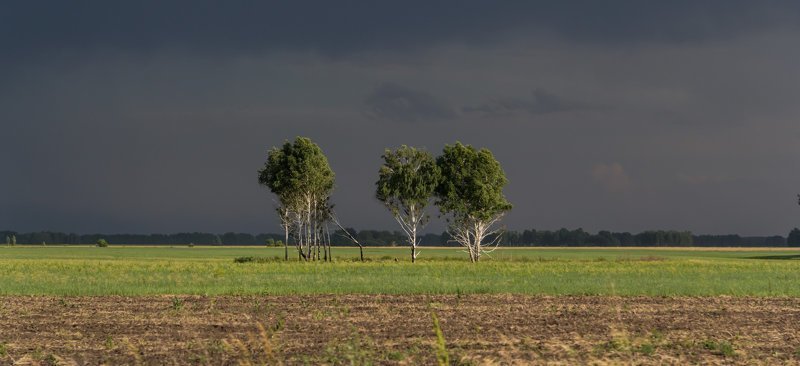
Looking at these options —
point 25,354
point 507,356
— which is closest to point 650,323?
point 507,356

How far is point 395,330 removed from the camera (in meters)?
25.0

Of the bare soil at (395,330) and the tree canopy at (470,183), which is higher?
the tree canopy at (470,183)

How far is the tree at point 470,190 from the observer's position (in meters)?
80.7

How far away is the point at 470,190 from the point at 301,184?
54.2 feet

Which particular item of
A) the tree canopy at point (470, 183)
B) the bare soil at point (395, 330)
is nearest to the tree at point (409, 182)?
the tree canopy at point (470, 183)

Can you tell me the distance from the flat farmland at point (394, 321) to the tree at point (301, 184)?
32.3 m

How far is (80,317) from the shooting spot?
29875 millimetres

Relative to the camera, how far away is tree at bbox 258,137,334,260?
3203 inches

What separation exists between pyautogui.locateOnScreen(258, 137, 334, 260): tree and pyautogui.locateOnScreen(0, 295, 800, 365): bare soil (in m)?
43.6

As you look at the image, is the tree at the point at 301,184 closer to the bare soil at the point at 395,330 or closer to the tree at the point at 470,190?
the tree at the point at 470,190

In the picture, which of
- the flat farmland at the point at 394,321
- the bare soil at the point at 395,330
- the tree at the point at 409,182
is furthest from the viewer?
the tree at the point at 409,182

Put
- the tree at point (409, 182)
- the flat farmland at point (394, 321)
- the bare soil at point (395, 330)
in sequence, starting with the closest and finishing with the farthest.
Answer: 1. the bare soil at point (395, 330)
2. the flat farmland at point (394, 321)
3. the tree at point (409, 182)

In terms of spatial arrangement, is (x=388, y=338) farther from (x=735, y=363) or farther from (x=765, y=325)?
(x=765, y=325)

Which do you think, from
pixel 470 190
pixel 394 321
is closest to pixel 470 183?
pixel 470 190
